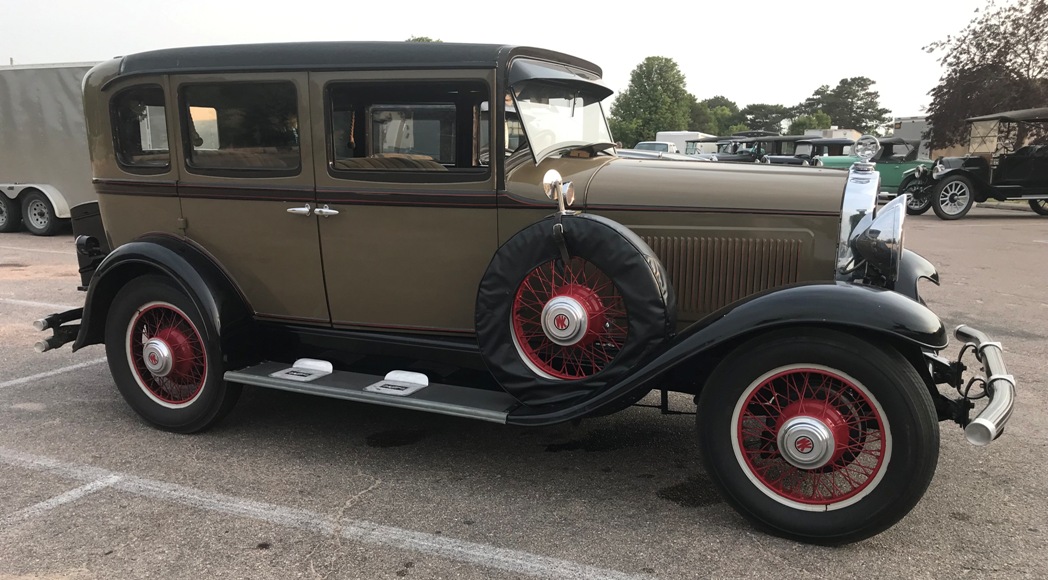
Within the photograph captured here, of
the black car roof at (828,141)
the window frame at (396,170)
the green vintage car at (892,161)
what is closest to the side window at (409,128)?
the window frame at (396,170)

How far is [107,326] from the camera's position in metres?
4.00

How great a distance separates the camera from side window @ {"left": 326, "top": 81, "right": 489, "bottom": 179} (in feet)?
11.0

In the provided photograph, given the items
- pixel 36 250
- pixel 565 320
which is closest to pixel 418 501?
pixel 565 320

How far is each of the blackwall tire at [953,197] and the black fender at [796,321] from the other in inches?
569

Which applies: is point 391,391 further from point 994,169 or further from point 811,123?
point 811,123

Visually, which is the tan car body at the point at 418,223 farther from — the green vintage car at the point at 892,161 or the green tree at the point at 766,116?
the green tree at the point at 766,116

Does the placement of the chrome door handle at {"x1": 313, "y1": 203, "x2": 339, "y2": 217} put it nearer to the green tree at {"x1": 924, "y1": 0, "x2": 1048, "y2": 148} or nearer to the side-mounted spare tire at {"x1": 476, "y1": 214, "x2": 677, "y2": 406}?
the side-mounted spare tire at {"x1": 476, "y1": 214, "x2": 677, "y2": 406}

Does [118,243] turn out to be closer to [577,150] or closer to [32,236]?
[577,150]

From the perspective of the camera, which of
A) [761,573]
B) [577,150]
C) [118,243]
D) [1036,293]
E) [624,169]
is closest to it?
[761,573]

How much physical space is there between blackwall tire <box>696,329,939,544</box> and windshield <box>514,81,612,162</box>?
4.90ft

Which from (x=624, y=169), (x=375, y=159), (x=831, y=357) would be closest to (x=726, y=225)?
(x=624, y=169)

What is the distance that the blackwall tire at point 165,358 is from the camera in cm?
377

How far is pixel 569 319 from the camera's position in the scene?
3.03 metres

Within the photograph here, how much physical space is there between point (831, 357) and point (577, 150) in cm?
178
